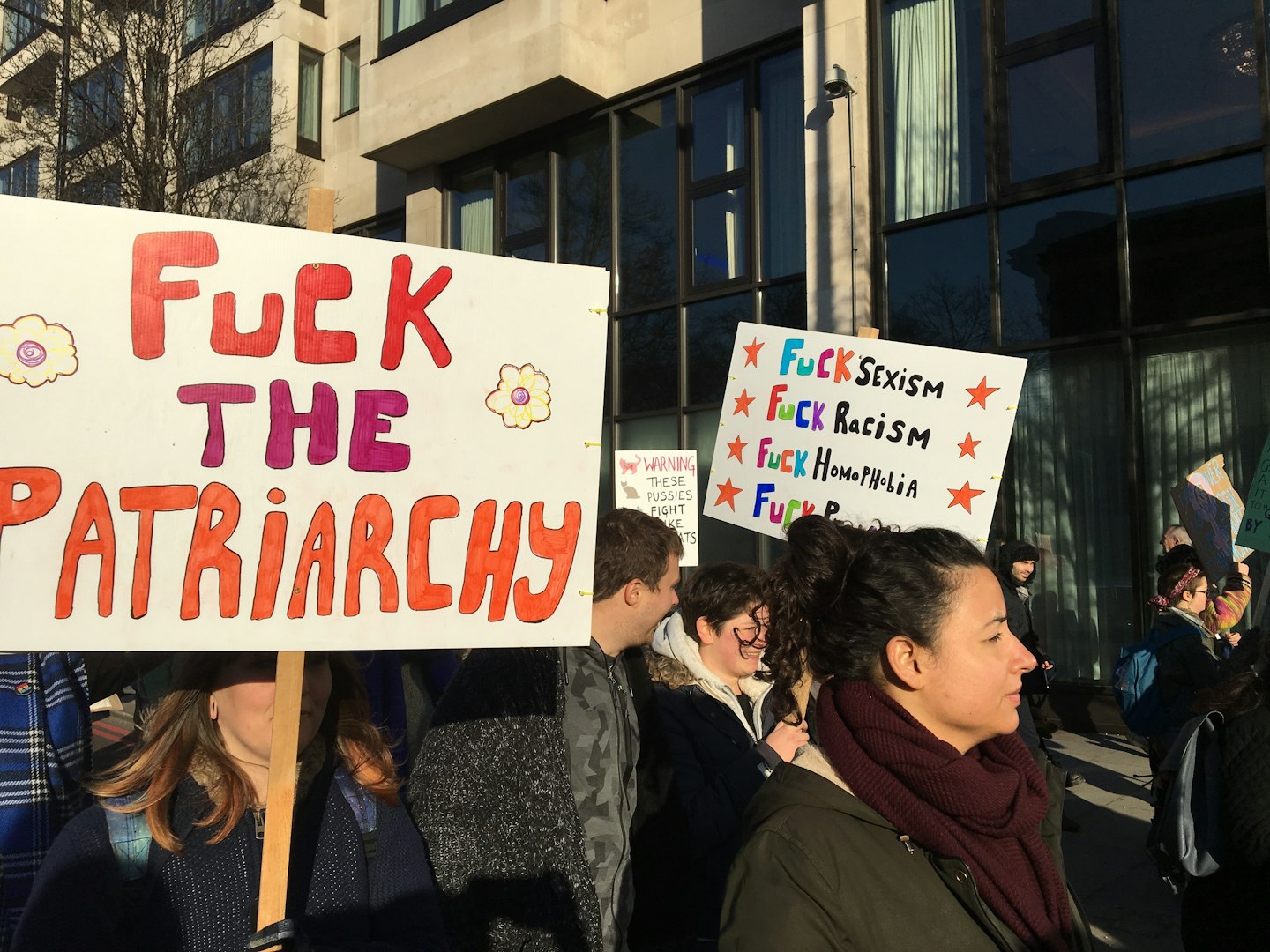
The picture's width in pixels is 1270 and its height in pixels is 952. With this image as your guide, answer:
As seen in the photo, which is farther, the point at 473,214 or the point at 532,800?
the point at 473,214

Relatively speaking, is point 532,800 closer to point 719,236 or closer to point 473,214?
point 719,236

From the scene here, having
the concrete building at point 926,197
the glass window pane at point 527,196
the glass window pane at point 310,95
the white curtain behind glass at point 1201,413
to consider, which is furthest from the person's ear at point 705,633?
the glass window pane at point 310,95

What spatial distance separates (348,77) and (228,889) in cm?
1682

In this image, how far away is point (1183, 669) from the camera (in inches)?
190

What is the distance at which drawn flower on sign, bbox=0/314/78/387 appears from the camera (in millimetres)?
1820

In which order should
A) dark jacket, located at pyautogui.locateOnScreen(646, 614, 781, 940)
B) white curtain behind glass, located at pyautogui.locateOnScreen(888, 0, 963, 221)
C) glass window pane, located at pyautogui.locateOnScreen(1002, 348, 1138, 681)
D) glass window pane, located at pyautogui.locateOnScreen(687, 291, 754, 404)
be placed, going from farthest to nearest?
glass window pane, located at pyautogui.locateOnScreen(687, 291, 754, 404) < white curtain behind glass, located at pyautogui.locateOnScreen(888, 0, 963, 221) < glass window pane, located at pyautogui.locateOnScreen(1002, 348, 1138, 681) < dark jacket, located at pyautogui.locateOnScreen(646, 614, 781, 940)

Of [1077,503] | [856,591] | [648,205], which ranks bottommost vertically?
[856,591]

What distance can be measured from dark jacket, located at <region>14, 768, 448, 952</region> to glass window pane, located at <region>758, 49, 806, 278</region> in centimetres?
926

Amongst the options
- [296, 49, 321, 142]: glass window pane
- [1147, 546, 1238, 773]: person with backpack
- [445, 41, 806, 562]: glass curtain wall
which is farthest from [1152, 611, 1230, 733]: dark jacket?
[296, 49, 321, 142]: glass window pane

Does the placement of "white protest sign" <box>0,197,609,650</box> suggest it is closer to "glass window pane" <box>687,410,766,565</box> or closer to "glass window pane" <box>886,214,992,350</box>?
"glass window pane" <box>886,214,992,350</box>

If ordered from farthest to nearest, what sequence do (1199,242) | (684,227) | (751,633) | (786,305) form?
1. (684,227)
2. (786,305)
3. (1199,242)
4. (751,633)

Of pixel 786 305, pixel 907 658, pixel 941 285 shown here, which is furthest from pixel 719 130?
pixel 907 658

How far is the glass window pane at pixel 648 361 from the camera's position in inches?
460

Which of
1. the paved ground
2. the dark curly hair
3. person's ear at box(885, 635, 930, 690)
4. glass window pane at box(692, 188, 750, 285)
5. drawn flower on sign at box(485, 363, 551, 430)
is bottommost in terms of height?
the paved ground
